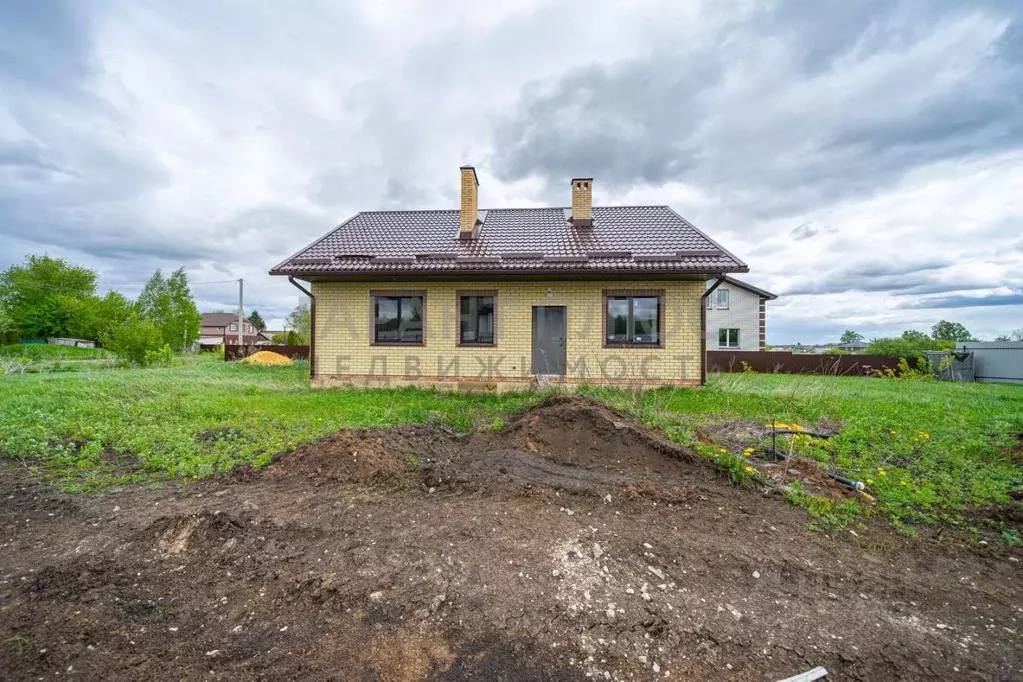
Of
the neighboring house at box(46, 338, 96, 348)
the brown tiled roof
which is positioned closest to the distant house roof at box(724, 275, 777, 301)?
the brown tiled roof

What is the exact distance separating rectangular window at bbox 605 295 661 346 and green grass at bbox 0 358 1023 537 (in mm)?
1309

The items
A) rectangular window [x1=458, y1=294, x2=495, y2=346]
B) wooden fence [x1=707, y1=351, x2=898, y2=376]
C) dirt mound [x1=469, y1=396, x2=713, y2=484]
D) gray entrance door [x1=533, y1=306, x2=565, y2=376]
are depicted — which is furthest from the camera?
wooden fence [x1=707, y1=351, x2=898, y2=376]

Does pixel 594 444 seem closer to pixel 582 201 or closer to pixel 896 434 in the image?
pixel 896 434

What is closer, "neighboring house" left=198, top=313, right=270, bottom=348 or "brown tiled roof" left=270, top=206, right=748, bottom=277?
"brown tiled roof" left=270, top=206, right=748, bottom=277

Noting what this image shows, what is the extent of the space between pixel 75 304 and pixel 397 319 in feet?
140

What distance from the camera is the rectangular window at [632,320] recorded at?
34.2 feet

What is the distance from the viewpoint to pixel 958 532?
11.9ft

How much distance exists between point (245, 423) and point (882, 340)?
23.8 metres

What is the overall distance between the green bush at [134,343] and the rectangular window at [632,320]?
55.6 ft

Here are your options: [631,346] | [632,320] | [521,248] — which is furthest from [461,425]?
[521,248]

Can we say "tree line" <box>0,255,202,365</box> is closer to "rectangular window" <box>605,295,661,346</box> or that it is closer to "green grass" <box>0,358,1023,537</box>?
"green grass" <box>0,358,1023,537</box>

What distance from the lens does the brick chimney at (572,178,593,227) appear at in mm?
12586

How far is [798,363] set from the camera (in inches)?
723

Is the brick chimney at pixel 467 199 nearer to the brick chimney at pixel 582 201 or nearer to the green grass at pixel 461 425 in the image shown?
the brick chimney at pixel 582 201
